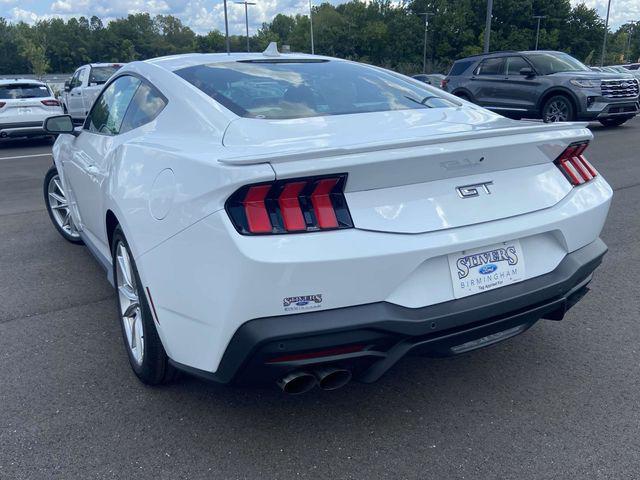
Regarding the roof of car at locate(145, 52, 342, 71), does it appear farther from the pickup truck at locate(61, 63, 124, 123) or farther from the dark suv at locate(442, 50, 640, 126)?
the pickup truck at locate(61, 63, 124, 123)

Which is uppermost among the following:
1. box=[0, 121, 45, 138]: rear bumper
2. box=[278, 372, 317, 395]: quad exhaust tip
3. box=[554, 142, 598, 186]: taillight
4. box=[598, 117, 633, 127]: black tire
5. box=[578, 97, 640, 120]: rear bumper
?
box=[554, 142, 598, 186]: taillight

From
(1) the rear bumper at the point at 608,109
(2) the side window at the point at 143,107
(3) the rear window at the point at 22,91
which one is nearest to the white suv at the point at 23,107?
(3) the rear window at the point at 22,91

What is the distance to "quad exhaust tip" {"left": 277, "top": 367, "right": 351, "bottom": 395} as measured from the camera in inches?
90.7

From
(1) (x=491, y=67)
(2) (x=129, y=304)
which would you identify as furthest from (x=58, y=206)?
(1) (x=491, y=67)

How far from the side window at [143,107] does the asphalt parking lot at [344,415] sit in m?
1.24

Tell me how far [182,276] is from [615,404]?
201cm

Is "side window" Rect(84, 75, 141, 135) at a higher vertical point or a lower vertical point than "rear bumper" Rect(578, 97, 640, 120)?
higher

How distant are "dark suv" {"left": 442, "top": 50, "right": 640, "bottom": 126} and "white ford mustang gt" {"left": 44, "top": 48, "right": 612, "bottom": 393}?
11140mm

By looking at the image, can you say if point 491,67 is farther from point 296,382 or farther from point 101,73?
point 296,382

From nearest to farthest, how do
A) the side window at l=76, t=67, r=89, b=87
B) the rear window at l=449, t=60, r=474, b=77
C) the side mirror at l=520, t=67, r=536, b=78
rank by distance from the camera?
1. the side mirror at l=520, t=67, r=536, b=78
2. the rear window at l=449, t=60, r=474, b=77
3. the side window at l=76, t=67, r=89, b=87

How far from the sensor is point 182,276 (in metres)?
2.37

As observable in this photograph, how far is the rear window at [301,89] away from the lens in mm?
2939

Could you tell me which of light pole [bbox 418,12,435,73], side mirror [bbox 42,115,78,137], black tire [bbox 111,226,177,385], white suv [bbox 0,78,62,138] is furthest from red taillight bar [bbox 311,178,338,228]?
light pole [bbox 418,12,435,73]

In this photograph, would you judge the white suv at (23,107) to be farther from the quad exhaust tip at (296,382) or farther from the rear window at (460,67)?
the quad exhaust tip at (296,382)
